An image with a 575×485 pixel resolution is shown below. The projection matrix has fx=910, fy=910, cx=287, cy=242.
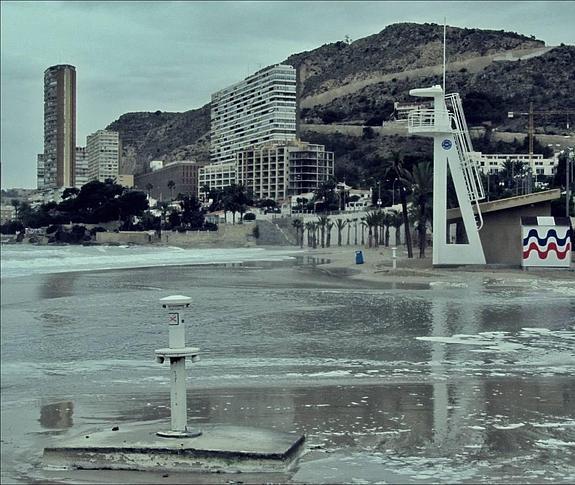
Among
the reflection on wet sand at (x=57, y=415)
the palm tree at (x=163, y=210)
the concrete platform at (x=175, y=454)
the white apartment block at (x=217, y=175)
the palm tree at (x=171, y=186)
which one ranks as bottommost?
the reflection on wet sand at (x=57, y=415)

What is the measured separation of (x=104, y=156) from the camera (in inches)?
6516

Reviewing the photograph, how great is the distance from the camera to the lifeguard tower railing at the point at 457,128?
3812 cm

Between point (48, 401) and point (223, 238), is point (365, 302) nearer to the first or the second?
point (48, 401)

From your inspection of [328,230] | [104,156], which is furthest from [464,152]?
[104,156]

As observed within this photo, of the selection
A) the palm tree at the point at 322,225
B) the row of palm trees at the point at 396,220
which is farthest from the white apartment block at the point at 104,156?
the palm tree at the point at 322,225

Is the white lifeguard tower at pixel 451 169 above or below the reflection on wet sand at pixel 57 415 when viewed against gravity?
above

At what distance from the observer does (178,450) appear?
6727 millimetres

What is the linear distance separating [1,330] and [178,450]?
1613 mm

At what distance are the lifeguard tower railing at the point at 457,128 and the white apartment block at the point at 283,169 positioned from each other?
123 metres

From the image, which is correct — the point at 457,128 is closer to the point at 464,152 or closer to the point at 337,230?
the point at 464,152

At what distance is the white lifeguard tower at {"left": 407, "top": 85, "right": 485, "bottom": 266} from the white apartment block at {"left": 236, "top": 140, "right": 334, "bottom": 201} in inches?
4865

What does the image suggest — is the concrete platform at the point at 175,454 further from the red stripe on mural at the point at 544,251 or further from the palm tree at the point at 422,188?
the palm tree at the point at 422,188

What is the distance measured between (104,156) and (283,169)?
3344 cm

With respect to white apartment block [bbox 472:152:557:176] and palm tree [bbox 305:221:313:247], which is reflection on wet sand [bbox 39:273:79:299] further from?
white apartment block [bbox 472:152:557:176]
